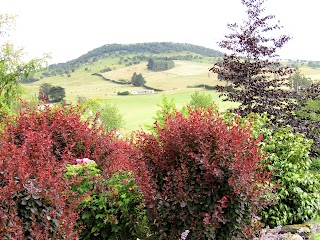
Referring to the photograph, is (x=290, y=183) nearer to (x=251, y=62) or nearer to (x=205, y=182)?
(x=205, y=182)

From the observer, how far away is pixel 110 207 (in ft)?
13.5

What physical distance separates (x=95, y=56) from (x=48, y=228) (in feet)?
197

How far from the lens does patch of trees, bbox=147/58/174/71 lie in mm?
50844

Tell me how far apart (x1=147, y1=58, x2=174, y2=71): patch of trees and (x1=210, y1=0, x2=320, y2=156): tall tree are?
3997 centimetres

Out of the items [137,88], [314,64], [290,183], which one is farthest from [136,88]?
[290,183]

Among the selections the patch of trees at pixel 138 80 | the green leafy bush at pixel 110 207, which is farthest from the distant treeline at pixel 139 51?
the green leafy bush at pixel 110 207

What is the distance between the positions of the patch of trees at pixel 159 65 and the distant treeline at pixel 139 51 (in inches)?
136

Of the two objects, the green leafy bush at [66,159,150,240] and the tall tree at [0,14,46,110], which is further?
the tall tree at [0,14,46,110]

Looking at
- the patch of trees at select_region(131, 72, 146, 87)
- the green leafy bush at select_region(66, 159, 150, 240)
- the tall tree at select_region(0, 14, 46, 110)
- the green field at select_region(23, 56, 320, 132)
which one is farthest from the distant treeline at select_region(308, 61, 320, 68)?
the green leafy bush at select_region(66, 159, 150, 240)

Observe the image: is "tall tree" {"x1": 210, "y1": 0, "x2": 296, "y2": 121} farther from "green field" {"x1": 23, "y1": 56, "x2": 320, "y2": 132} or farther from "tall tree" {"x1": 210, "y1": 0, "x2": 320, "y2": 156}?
"green field" {"x1": 23, "y1": 56, "x2": 320, "y2": 132}

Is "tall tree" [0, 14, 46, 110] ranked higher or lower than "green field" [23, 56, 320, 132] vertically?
higher

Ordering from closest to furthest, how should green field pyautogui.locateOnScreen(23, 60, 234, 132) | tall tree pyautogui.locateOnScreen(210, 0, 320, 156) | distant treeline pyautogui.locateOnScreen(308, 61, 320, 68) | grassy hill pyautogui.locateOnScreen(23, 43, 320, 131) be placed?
1. tall tree pyautogui.locateOnScreen(210, 0, 320, 156)
2. green field pyautogui.locateOnScreen(23, 60, 234, 132)
3. grassy hill pyautogui.locateOnScreen(23, 43, 320, 131)
4. distant treeline pyautogui.locateOnScreen(308, 61, 320, 68)

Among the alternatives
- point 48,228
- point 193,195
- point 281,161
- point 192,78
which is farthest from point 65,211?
point 192,78

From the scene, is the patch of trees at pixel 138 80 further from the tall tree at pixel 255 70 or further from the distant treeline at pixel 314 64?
the tall tree at pixel 255 70
